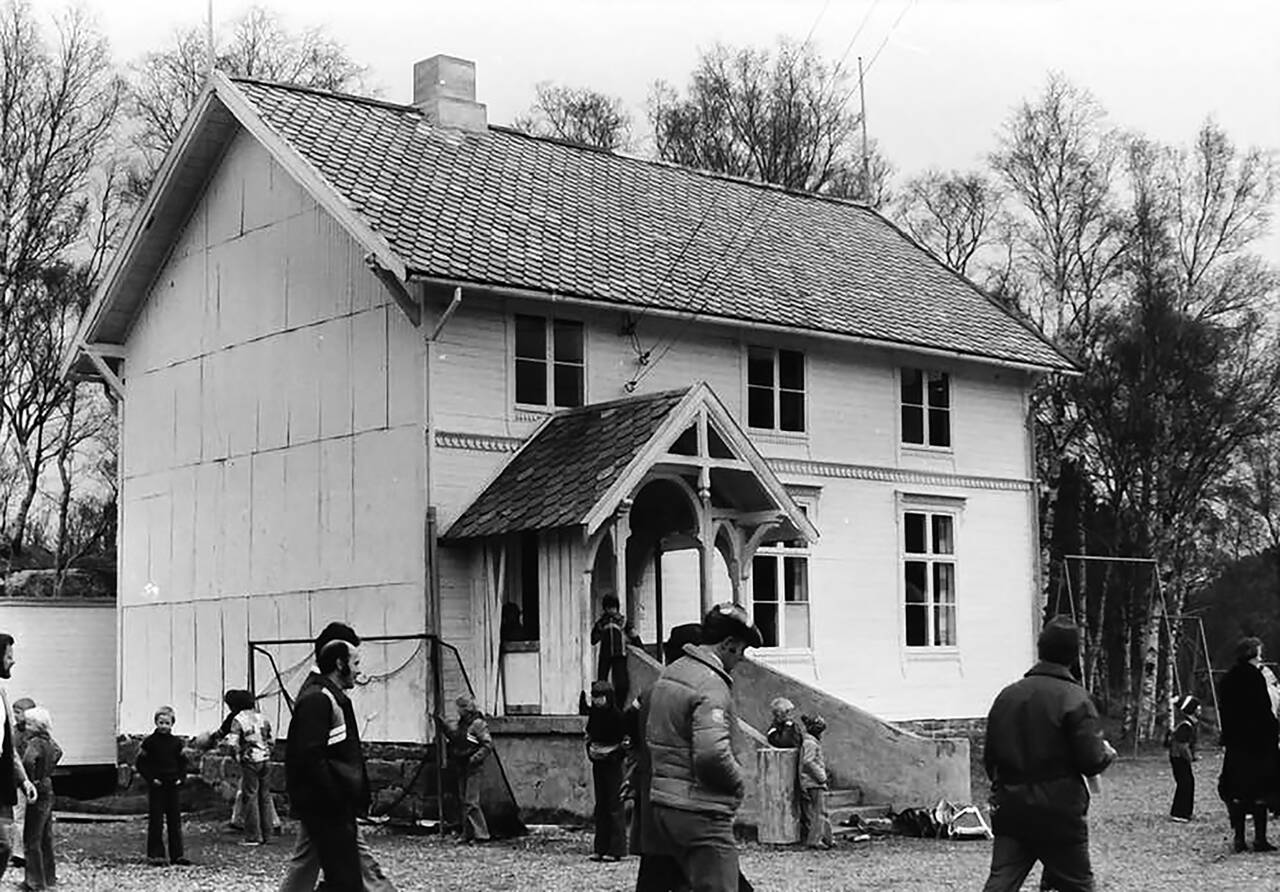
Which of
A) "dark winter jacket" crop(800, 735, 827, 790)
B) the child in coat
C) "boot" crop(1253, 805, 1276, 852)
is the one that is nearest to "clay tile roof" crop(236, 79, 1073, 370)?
the child in coat

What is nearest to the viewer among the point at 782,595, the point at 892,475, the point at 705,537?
the point at 705,537

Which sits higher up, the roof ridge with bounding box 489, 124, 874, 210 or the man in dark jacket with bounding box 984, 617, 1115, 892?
the roof ridge with bounding box 489, 124, 874, 210

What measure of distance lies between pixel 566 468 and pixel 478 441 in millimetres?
1619

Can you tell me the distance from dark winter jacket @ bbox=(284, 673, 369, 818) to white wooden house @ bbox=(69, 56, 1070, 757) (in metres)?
10.0

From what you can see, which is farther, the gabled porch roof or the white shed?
the white shed

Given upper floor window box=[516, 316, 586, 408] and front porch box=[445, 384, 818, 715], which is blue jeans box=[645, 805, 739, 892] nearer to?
front porch box=[445, 384, 818, 715]

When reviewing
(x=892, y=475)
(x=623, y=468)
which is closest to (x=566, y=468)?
(x=623, y=468)

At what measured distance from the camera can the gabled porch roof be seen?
68.3ft

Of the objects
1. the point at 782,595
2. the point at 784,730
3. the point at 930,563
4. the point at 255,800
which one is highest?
the point at 930,563

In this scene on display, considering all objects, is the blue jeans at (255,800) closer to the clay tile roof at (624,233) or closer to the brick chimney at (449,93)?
the clay tile roof at (624,233)

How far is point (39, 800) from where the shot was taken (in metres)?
15.0

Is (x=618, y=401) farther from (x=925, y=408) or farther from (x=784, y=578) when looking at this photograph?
(x=925, y=408)

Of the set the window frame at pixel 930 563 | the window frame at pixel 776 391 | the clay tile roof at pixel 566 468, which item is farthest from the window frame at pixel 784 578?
the clay tile roof at pixel 566 468

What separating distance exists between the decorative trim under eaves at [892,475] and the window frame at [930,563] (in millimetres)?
288
